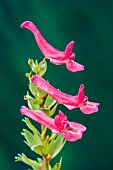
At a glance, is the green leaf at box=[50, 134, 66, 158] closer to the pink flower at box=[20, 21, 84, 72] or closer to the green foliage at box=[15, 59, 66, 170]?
the green foliage at box=[15, 59, 66, 170]

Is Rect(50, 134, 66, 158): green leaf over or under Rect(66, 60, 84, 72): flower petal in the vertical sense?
under

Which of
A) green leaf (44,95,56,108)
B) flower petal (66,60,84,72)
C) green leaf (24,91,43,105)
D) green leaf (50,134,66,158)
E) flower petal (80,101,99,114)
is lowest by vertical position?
green leaf (50,134,66,158)

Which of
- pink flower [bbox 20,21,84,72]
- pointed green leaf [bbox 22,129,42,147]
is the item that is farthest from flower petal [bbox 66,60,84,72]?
pointed green leaf [bbox 22,129,42,147]

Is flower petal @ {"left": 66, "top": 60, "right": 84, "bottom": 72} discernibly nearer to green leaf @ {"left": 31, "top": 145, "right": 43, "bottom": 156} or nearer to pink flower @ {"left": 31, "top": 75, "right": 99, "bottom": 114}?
pink flower @ {"left": 31, "top": 75, "right": 99, "bottom": 114}

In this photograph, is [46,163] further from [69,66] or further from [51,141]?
[69,66]

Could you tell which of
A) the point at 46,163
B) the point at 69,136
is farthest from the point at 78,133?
the point at 46,163

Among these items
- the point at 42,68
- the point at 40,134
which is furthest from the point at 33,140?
the point at 42,68

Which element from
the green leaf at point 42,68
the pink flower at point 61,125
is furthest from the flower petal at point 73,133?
the green leaf at point 42,68
